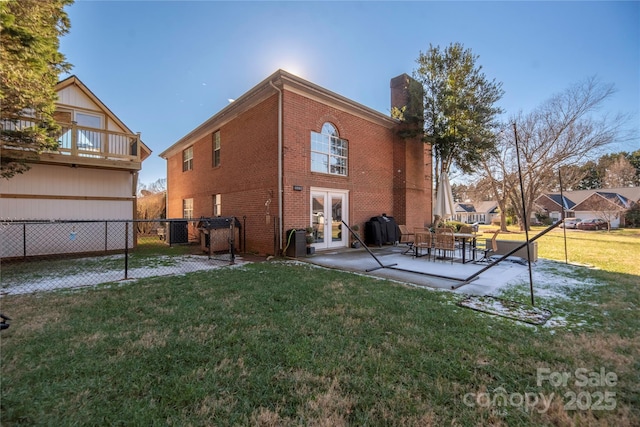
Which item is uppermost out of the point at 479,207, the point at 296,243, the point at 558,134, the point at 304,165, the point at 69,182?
the point at 558,134

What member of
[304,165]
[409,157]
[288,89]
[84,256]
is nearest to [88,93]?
[84,256]

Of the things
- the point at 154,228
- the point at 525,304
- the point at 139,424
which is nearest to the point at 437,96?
the point at 525,304

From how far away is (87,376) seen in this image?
7.86 feet

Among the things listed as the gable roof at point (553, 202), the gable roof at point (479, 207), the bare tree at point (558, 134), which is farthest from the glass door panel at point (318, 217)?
the gable roof at point (479, 207)

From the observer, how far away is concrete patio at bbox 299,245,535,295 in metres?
5.57

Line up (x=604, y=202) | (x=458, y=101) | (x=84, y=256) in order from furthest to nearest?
(x=604, y=202) < (x=458, y=101) < (x=84, y=256)

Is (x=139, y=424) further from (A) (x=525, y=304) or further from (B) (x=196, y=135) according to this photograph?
(B) (x=196, y=135)

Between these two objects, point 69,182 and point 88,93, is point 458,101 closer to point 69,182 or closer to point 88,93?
point 88,93

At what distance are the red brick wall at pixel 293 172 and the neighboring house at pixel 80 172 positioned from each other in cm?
358

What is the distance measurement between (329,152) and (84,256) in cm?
984

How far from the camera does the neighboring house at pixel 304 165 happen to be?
9344 mm

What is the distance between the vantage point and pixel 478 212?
54938mm

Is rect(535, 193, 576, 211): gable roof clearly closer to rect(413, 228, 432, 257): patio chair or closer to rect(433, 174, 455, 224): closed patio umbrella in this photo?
rect(433, 174, 455, 224): closed patio umbrella

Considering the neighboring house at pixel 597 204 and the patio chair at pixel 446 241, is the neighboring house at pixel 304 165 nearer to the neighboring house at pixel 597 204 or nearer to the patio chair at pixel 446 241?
the patio chair at pixel 446 241
